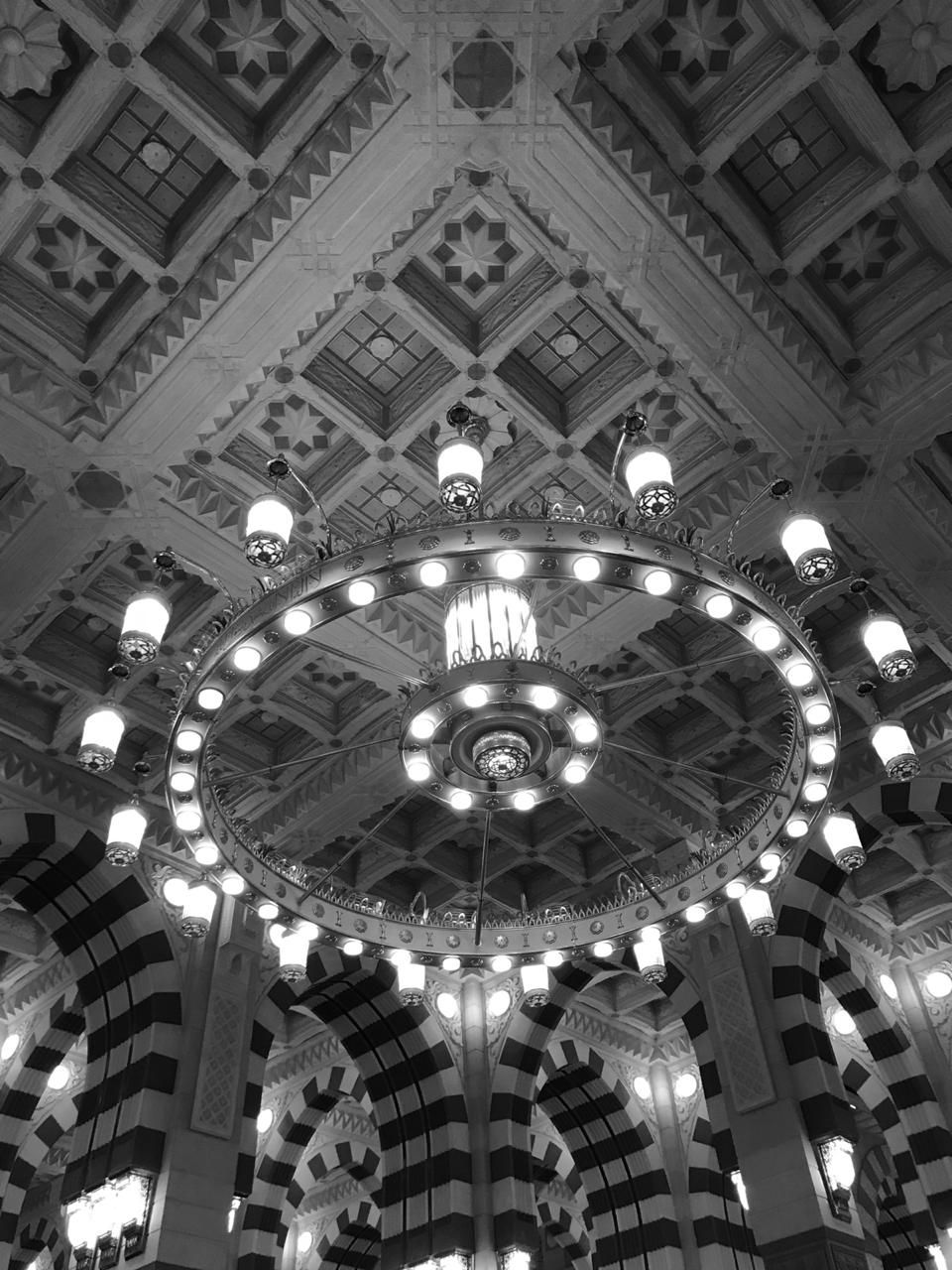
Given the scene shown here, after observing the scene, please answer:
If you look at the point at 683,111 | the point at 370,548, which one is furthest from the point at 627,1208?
the point at 683,111

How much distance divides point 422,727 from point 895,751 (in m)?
2.97

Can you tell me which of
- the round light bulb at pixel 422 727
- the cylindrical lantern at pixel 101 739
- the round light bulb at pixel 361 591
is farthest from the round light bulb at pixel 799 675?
the cylindrical lantern at pixel 101 739

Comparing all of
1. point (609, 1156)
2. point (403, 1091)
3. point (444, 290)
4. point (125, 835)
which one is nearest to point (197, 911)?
point (125, 835)

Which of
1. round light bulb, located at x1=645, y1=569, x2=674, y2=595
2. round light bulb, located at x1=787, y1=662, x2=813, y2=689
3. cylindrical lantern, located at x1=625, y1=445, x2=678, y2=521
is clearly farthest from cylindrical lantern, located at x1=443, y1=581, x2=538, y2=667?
round light bulb, located at x1=787, y1=662, x2=813, y2=689

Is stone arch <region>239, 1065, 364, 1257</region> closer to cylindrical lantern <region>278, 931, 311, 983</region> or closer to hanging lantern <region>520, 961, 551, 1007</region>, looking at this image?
hanging lantern <region>520, 961, 551, 1007</region>

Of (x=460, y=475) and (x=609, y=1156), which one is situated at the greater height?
(x=609, y=1156)

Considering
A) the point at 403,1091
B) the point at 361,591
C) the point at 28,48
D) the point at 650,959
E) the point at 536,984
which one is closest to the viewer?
the point at 361,591

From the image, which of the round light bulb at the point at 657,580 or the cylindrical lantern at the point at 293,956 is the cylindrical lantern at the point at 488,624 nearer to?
the round light bulb at the point at 657,580

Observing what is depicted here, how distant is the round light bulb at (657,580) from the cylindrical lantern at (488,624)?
0.83 metres

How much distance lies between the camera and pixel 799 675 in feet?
19.9

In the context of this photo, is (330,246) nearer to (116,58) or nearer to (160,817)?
(116,58)

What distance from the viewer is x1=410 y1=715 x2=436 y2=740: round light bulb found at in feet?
20.2

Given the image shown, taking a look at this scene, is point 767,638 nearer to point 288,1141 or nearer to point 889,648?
point 889,648

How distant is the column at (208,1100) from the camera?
930cm
